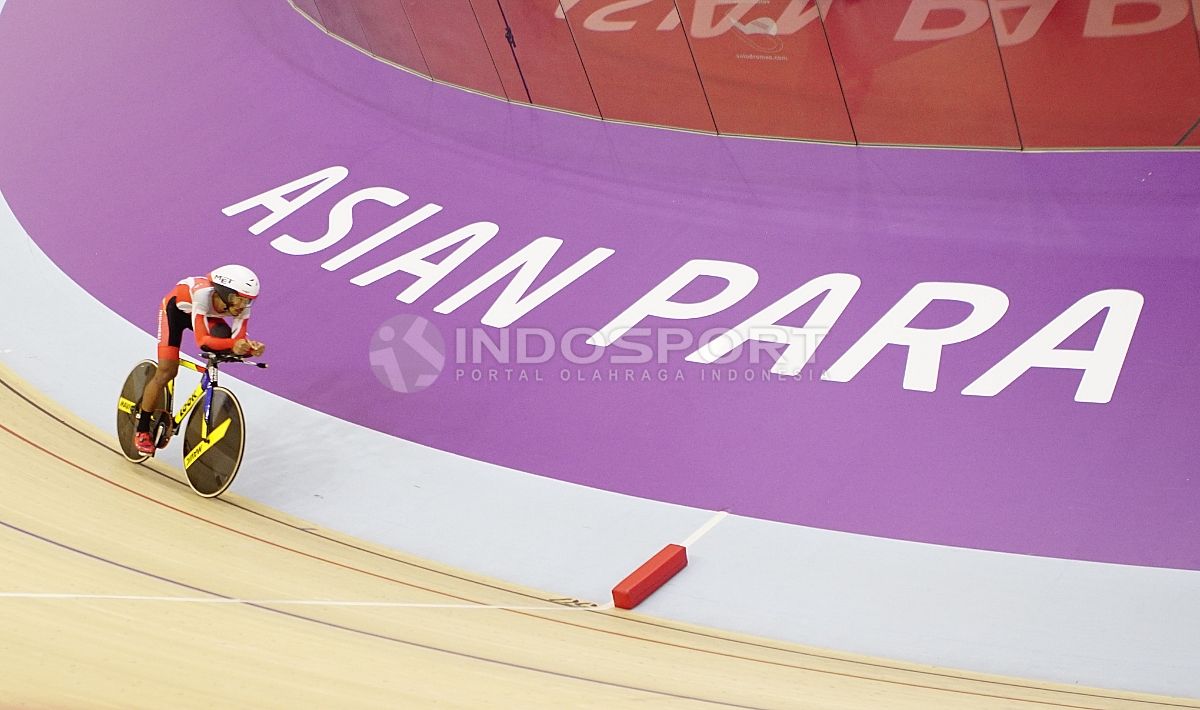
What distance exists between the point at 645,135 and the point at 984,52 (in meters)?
2.20

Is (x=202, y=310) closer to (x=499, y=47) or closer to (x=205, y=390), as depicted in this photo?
(x=205, y=390)

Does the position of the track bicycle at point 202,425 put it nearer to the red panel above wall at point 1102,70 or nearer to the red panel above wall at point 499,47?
the red panel above wall at point 499,47

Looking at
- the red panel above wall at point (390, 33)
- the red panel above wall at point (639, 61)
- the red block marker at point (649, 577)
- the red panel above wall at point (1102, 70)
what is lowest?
the red block marker at point (649, 577)

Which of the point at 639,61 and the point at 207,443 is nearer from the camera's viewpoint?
the point at 207,443

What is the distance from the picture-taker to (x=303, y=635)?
3637 millimetres

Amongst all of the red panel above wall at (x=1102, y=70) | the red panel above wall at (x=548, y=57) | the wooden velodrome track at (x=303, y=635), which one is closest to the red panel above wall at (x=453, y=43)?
the red panel above wall at (x=548, y=57)

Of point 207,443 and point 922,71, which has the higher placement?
point 922,71

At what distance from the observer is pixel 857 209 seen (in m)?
6.64

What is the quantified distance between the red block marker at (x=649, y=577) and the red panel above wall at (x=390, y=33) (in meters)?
5.54

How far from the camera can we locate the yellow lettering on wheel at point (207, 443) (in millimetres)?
4922

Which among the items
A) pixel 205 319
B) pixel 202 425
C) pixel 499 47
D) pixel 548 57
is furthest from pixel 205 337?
pixel 499 47

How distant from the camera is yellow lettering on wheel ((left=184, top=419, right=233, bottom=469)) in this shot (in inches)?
194

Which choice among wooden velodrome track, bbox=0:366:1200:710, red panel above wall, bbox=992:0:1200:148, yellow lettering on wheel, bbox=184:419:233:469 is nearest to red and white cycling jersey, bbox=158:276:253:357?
yellow lettering on wheel, bbox=184:419:233:469

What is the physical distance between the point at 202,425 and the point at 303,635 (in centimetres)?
167
